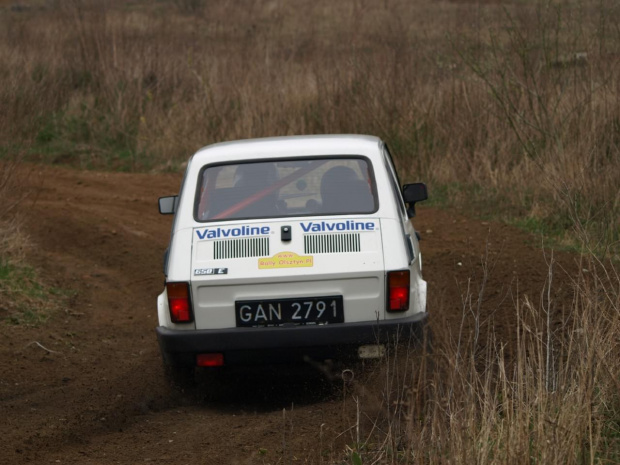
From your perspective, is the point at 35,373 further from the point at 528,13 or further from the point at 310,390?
the point at 528,13

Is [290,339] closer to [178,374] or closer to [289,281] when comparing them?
[289,281]

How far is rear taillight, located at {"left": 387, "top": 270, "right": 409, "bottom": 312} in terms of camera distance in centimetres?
555

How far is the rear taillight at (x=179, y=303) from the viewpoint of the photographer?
561 centimetres

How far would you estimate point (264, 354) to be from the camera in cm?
553

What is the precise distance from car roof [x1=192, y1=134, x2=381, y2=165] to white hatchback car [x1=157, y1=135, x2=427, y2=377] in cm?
33

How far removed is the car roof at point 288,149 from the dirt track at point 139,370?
37.0 inches

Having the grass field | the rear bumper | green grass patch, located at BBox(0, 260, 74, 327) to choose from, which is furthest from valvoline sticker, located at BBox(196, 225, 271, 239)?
green grass patch, located at BBox(0, 260, 74, 327)

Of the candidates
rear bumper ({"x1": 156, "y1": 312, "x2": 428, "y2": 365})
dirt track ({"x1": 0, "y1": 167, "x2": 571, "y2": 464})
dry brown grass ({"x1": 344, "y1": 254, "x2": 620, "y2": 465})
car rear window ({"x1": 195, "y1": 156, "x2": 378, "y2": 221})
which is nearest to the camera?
dry brown grass ({"x1": 344, "y1": 254, "x2": 620, "y2": 465})

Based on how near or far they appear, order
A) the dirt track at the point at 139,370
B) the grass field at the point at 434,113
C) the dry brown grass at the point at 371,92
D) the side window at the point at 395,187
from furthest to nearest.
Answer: the dry brown grass at the point at 371,92, the side window at the point at 395,187, the dirt track at the point at 139,370, the grass field at the point at 434,113

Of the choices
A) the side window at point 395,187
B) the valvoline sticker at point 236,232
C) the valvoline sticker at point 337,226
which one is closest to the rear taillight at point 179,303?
the valvoline sticker at point 236,232

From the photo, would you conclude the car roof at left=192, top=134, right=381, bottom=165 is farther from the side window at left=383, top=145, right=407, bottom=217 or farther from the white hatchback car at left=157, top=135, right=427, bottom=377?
the white hatchback car at left=157, top=135, right=427, bottom=377

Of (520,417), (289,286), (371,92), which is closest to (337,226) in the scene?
(289,286)

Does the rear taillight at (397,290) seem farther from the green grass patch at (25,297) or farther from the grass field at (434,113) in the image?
the green grass patch at (25,297)

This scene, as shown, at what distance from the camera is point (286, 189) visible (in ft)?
20.5
